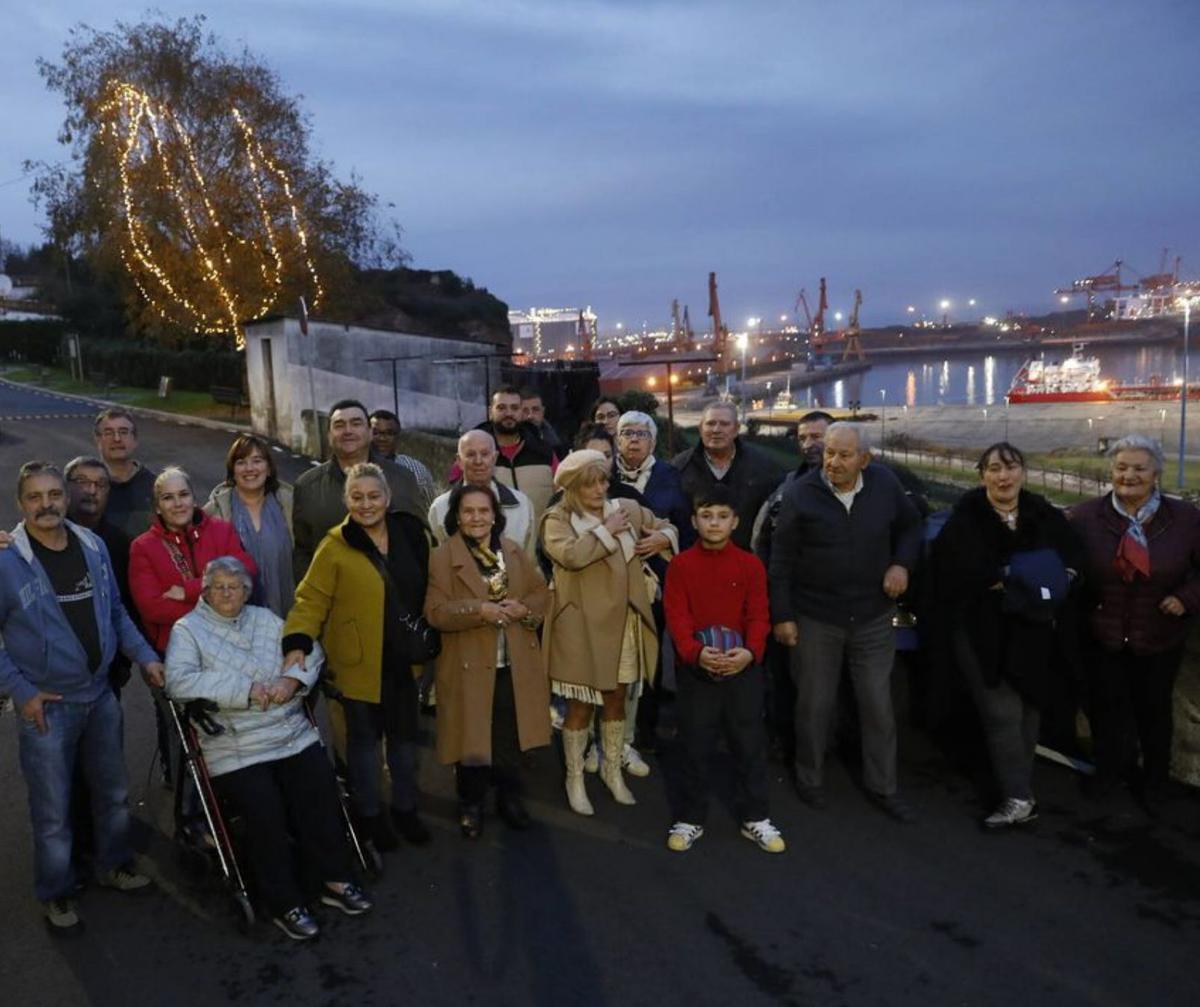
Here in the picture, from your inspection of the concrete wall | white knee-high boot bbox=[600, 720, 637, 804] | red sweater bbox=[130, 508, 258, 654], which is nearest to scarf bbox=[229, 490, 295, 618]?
red sweater bbox=[130, 508, 258, 654]

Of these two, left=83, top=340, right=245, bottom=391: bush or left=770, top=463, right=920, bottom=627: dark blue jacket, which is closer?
left=770, top=463, right=920, bottom=627: dark blue jacket

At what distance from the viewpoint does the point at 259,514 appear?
4.85 meters

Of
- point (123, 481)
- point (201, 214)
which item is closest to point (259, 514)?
point (123, 481)

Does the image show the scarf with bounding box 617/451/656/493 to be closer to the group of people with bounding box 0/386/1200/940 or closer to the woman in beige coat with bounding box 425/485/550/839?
the group of people with bounding box 0/386/1200/940

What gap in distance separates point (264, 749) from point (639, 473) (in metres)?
2.43

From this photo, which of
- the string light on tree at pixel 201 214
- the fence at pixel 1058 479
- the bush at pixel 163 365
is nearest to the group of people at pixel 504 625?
the fence at pixel 1058 479

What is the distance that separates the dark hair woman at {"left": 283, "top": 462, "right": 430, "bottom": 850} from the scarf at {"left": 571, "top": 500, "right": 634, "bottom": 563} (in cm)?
68

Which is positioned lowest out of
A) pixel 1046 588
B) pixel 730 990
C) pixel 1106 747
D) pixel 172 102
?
pixel 730 990

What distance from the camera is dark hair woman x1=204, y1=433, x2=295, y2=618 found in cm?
477

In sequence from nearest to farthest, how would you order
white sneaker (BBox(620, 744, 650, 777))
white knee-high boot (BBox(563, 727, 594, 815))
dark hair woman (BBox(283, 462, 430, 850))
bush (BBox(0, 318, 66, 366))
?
dark hair woman (BBox(283, 462, 430, 850))
white knee-high boot (BBox(563, 727, 594, 815))
white sneaker (BBox(620, 744, 650, 777))
bush (BBox(0, 318, 66, 366))

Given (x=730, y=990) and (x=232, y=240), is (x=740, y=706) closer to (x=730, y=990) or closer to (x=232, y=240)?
(x=730, y=990)

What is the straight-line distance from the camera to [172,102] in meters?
26.3

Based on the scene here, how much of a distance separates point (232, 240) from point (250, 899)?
78.7 ft

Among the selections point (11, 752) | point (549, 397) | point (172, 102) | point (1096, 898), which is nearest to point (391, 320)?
point (172, 102)
